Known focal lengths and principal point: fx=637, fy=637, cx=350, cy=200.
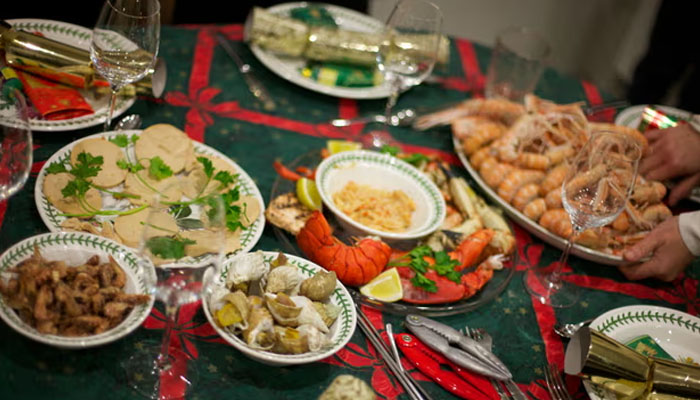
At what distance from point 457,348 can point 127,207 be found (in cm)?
91

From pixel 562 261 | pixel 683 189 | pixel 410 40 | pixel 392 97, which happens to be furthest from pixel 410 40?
pixel 683 189

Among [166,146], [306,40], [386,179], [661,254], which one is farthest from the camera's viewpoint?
[306,40]

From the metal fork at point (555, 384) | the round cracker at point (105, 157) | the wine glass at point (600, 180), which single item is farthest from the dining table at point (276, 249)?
the wine glass at point (600, 180)

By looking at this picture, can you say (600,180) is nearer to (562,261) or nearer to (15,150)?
(562,261)

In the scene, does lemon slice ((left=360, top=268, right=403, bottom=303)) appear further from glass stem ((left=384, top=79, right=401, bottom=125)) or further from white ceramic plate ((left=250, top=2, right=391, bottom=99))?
white ceramic plate ((left=250, top=2, right=391, bottom=99))

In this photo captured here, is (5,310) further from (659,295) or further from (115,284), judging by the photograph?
(659,295)

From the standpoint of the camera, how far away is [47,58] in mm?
1887

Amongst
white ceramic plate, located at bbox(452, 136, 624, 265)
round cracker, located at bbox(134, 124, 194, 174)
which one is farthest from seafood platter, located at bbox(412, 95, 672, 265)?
round cracker, located at bbox(134, 124, 194, 174)

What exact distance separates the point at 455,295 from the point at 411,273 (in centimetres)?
13

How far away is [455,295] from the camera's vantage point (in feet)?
5.60

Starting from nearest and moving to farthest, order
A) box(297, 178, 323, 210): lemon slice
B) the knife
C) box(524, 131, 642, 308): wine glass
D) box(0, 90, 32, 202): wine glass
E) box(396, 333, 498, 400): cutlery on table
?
box(0, 90, 32, 202): wine glass < box(396, 333, 498, 400): cutlery on table < box(524, 131, 642, 308): wine glass < box(297, 178, 323, 210): lemon slice < the knife

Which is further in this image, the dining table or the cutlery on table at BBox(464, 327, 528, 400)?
the cutlery on table at BBox(464, 327, 528, 400)

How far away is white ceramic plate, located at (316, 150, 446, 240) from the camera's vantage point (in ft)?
6.38

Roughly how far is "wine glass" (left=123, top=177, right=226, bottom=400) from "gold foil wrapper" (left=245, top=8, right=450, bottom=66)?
136 cm
